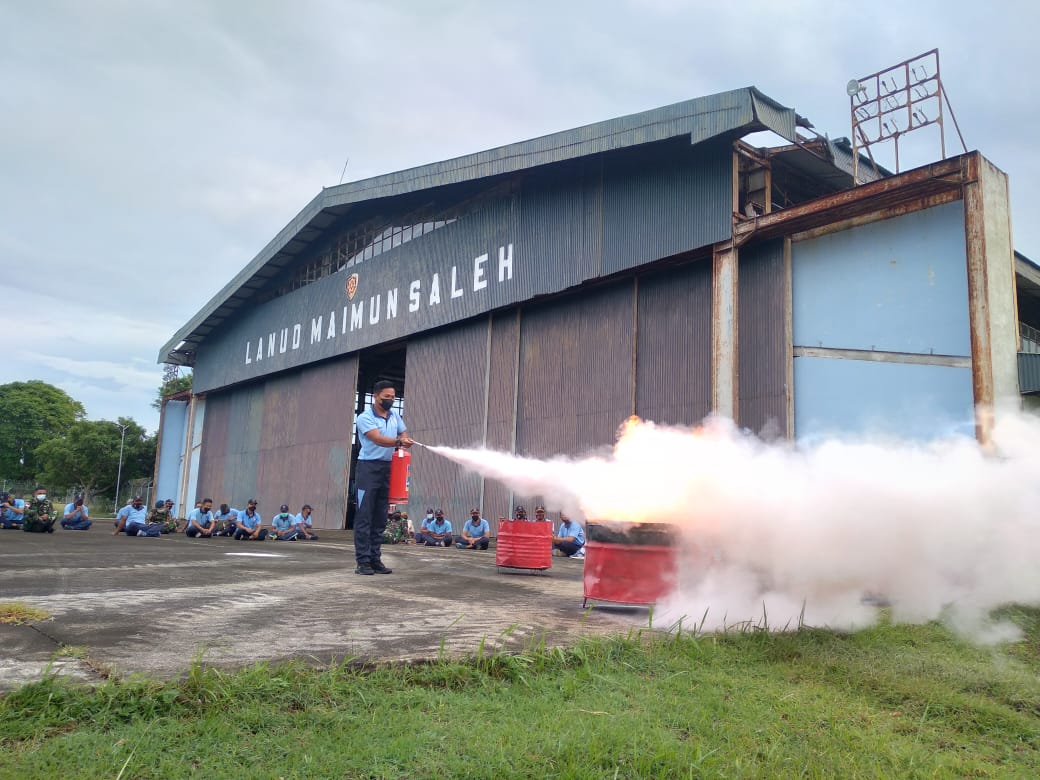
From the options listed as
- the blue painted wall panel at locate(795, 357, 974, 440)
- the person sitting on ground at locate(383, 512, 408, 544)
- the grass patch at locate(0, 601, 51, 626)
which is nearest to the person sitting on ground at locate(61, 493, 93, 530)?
the person sitting on ground at locate(383, 512, 408, 544)

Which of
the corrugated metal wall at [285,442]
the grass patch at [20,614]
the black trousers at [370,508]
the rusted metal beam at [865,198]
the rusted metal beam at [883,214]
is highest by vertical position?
the rusted metal beam at [865,198]

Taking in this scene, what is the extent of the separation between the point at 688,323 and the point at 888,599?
933cm

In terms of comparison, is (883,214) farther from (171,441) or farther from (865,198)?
(171,441)

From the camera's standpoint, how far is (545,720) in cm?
356

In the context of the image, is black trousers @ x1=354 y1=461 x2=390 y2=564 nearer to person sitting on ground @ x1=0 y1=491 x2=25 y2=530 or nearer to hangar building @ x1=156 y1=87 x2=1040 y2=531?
hangar building @ x1=156 y1=87 x2=1040 y2=531

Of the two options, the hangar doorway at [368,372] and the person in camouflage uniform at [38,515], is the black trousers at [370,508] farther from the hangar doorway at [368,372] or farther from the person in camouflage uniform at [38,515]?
the hangar doorway at [368,372]

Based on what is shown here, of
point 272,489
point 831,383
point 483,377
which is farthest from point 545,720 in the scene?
point 272,489

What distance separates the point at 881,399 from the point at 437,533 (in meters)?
11.4

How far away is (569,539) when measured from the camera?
15.9 metres

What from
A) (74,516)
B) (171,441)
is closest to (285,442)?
(74,516)

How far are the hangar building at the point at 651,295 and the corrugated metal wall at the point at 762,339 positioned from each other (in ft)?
0.14

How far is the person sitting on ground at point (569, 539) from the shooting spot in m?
15.8

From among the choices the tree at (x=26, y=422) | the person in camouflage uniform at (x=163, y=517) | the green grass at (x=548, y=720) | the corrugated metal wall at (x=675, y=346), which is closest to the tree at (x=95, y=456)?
the tree at (x=26, y=422)

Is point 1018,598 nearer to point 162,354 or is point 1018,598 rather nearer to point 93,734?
point 93,734
